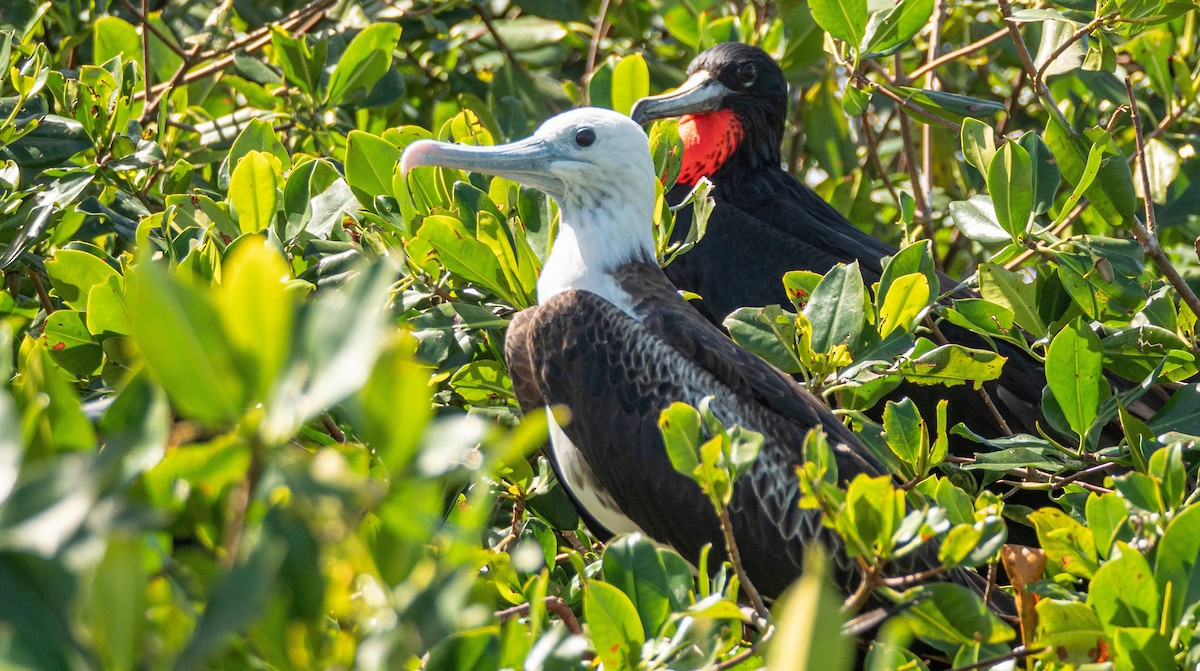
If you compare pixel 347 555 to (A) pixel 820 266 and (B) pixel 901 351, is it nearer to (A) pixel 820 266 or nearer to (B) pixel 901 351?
(B) pixel 901 351

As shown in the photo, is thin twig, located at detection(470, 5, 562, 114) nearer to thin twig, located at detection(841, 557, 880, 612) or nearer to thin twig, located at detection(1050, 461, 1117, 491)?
thin twig, located at detection(1050, 461, 1117, 491)

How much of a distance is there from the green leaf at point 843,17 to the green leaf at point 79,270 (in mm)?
1550

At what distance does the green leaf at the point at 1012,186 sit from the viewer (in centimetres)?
254

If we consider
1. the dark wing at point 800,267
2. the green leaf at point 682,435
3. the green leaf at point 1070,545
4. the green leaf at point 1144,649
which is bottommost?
the dark wing at point 800,267

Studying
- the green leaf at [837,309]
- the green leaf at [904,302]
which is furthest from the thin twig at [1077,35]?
the green leaf at [837,309]

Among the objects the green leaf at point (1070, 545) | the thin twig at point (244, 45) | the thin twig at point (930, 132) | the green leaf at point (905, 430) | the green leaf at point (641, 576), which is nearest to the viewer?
the green leaf at point (641, 576)

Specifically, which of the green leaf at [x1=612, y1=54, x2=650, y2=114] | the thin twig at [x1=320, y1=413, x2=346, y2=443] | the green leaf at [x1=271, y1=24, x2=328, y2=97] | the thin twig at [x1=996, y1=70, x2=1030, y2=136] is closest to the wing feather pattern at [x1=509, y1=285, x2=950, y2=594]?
the thin twig at [x1=320, y1=413, x2=346, y2=443]

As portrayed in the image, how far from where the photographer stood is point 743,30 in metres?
4.36

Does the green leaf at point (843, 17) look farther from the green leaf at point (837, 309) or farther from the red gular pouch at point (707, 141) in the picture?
the red gular pouch at point (707, 141)

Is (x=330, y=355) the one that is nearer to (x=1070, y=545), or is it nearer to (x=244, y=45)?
(x=1070, y=545)

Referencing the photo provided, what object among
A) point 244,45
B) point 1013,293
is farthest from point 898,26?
point 244,45

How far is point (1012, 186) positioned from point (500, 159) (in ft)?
3.40

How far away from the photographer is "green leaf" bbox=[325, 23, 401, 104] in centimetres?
338

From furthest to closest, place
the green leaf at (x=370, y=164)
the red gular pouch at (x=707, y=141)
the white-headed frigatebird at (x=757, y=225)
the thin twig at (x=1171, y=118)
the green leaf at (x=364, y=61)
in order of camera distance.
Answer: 1. the red gular pouch at (x=707, y=141)
2. the thin twig at (x=1171, y=118)
3. the white-headed frigatebird at (x=757, y=225)
4. the green leaf at (x=364, y=61)
5. the green leaf at (x=370, y=164)
